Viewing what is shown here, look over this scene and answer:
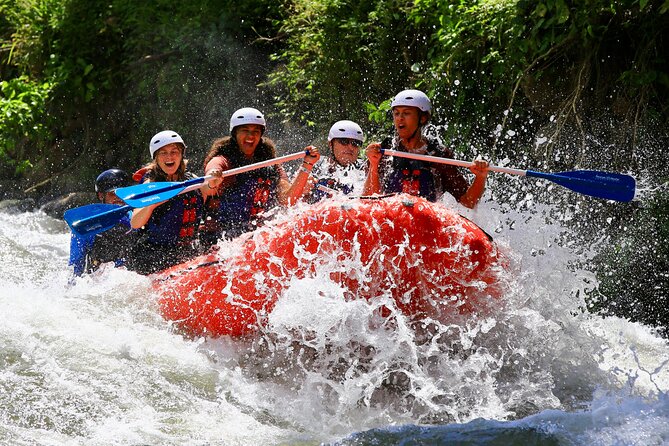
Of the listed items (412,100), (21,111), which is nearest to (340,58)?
(412,100)

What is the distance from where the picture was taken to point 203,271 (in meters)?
5.11

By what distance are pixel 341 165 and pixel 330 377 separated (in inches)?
66.2

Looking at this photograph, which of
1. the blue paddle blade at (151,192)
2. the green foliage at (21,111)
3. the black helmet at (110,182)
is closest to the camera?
the blue paddle blade at (151,192)

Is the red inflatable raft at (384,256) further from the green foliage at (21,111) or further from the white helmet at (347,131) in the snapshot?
the green foliage at (21,111)

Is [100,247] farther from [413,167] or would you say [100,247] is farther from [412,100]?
[412,100]

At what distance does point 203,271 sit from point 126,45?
21.5 ft

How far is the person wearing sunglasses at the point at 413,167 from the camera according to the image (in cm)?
539

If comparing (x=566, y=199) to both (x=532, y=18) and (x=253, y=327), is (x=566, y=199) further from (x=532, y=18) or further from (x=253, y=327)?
(x=253, y=327)

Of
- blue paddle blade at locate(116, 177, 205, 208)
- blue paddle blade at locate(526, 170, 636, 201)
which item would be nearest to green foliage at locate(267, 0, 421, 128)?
blue paddle blade at locate(526, 170, 636, 201)

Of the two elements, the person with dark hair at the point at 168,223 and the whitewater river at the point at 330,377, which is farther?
the person with dark hair at the point at 168,223

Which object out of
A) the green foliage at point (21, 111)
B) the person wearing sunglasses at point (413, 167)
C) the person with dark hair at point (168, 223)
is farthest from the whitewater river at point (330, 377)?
the green foliage at point (21, 111)

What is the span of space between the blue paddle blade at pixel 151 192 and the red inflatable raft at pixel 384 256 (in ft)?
2.75

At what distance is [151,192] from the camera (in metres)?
5.41

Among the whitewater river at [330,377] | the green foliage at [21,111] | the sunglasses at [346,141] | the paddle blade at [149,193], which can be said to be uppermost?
the green foliage at [21,111]
